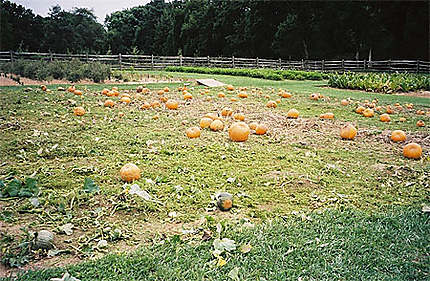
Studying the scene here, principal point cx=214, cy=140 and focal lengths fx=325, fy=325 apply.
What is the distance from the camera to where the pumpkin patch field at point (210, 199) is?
1.85 meters

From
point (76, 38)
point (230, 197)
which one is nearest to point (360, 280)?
point (230, 197)

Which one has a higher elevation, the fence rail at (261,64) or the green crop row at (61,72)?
the fence rail at (261,64)

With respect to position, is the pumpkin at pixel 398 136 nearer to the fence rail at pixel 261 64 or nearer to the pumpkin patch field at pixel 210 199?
the pumpkin patch field at pixel 210 199

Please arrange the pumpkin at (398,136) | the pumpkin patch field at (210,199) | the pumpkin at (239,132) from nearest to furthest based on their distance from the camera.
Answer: the pumpkin patch field at (210,199)
the pumpkin at (239,132)
the pumpkin at (398,136)

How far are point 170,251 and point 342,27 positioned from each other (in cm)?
3697

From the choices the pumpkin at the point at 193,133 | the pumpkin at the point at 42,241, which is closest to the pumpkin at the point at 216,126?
the pumpkin at the point at 193,133

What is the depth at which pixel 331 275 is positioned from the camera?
68.9 inches

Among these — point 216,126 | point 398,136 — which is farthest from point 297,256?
point 398,136

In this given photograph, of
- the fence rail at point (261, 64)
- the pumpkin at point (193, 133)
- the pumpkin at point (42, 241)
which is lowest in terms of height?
the pumpkin at point (42, 241)

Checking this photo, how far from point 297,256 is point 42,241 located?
58.4 inches

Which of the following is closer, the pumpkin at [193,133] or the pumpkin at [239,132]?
the pumpkin at [239,132]

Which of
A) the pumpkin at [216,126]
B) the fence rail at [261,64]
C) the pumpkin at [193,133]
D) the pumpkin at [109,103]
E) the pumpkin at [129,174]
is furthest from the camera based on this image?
the fence rail at [261,64]

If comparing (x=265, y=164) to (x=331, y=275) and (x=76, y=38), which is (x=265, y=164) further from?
(x=76, y=38)

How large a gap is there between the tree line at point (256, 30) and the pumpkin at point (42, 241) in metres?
20.5
